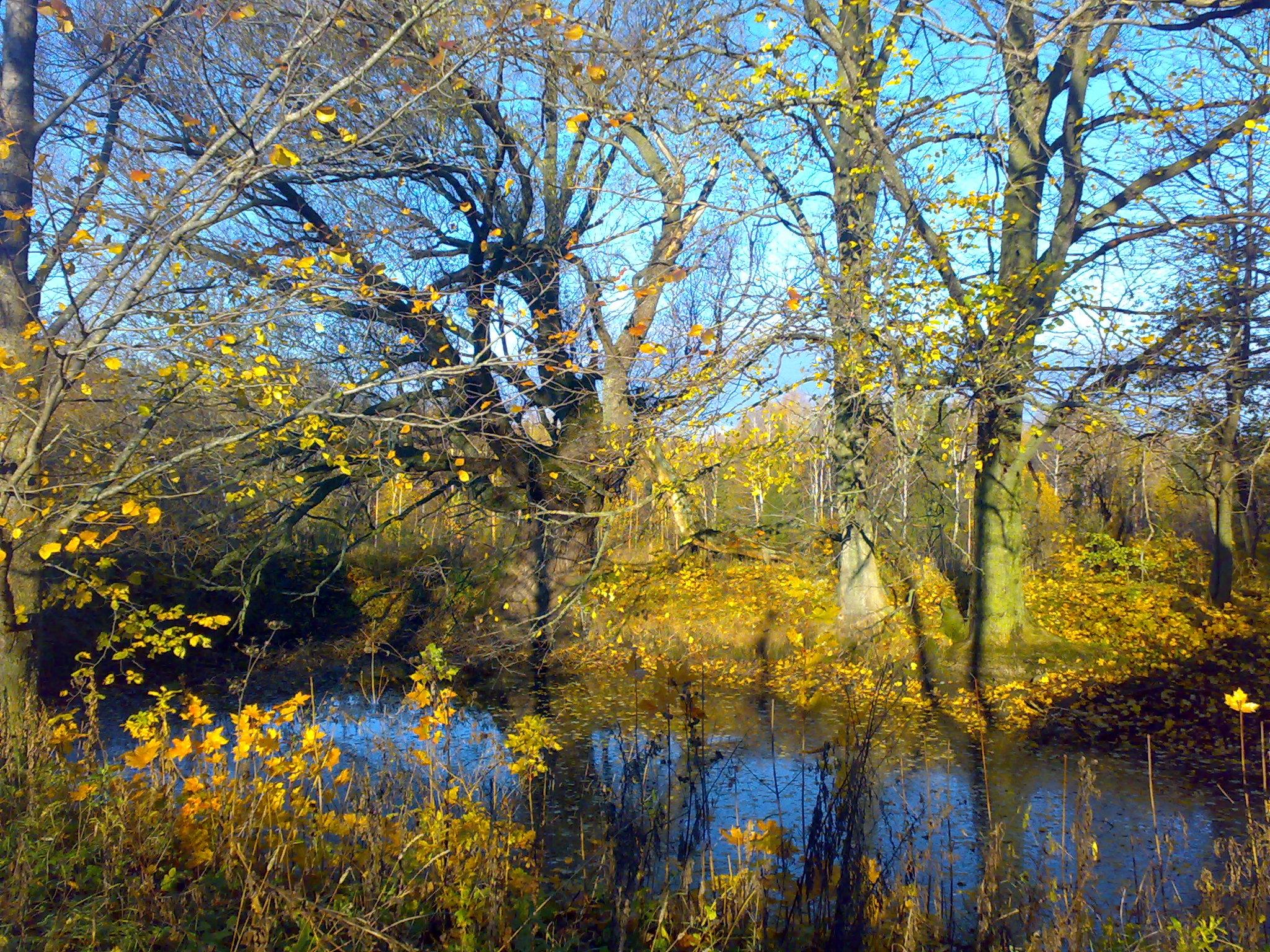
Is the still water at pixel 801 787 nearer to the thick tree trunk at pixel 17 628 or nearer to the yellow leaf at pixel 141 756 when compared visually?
the yellow leaf at pixel 141 756

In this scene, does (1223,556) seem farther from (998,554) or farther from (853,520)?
(853,520)

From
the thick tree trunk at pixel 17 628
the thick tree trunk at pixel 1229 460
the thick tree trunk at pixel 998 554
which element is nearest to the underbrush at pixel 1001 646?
the thick tree trunk at pixel 998 554

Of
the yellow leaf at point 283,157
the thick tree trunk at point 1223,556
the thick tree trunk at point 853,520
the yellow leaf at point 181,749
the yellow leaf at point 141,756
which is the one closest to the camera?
the yellow leaf at point 141,756

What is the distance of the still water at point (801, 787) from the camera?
5027 millimetres

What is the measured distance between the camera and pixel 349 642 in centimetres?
1484

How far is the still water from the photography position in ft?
16.5

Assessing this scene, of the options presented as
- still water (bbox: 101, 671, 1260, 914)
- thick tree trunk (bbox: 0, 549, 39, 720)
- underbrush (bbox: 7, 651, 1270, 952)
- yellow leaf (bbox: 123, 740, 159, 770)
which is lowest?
still water (bbox: 101, 671, 1260, 914)

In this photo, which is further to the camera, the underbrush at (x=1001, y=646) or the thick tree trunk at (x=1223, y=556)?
the thick tree trunk at (x=1223, y=556)

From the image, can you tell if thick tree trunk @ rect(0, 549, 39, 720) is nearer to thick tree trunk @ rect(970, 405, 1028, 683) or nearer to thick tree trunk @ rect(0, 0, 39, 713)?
thick tree trunk @ rect(0, 0, 39, 713)

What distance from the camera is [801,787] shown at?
7.38 metres

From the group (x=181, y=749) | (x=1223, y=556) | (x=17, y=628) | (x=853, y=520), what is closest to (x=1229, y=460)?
(x=1223, y=556)

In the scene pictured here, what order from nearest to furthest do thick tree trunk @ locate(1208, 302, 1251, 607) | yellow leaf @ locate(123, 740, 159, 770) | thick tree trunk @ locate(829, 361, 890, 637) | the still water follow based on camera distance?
yellow leaf @ locate(123, 740, 159, 770), the still water, thick tree trunk @ locate(1208, 302, 1251, 607), thick tree trunk @ locate(829, 361, 890, 637)

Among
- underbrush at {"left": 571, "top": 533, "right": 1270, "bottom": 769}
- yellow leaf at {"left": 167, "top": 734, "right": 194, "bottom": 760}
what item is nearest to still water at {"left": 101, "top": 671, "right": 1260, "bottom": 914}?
underbrush at {"left": 571, "top": 533, "right": 1270, "bottom": 769}

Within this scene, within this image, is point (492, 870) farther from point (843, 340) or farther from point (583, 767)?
point (843, 340)
